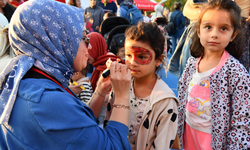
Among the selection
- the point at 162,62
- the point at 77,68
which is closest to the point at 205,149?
the point at 162,62

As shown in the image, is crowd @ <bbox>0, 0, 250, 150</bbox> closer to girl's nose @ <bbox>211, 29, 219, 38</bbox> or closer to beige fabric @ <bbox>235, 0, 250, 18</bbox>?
girl's nose @ <bbox>211, 29, 219, 38</bbox>

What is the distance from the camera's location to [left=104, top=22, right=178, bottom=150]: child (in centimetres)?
126

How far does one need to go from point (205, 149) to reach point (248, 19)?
2188 millimetres

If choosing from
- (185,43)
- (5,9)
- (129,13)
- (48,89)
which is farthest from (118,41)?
(129,13)

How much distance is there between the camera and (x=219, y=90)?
1410mm

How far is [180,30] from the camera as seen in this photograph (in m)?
7.12

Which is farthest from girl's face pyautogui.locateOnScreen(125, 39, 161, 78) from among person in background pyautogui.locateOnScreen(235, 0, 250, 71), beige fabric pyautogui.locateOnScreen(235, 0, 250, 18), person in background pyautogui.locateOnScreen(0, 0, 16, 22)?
person in background pyautogui.locateOnScreen(0, 0, 16, 22)

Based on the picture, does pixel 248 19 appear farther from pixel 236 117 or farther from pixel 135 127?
pixel 135 127

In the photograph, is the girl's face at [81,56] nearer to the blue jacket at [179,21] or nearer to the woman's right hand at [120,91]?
the woman's right hand at [120,91]

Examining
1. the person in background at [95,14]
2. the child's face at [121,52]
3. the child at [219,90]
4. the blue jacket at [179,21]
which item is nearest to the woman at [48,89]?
the child at [219,90]

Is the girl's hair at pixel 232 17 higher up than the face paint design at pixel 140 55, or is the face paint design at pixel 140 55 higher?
the girl's hair at pixel 232 17

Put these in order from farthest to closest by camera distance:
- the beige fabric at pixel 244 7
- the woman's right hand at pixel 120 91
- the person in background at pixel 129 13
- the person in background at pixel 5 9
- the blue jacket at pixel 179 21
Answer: the blue jacket at pixel 179 21, the person in background at pixel 129 13, the person in background at pixel 5 9, the beige fabric at pixel 244 7, the woman's right hand at pixel 120 91

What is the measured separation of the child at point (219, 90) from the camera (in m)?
1.31

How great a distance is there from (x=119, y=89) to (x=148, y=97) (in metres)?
0.32
